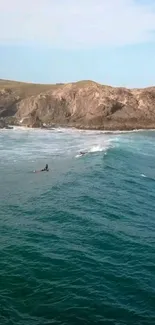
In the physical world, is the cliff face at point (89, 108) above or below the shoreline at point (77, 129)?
above

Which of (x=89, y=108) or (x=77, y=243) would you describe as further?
(x=89, y=108)

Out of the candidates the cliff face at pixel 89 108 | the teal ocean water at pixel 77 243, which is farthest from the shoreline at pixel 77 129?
the teal ocean water at pixel 77 243

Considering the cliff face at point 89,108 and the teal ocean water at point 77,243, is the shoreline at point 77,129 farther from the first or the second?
the teal ocean water at point 77,243

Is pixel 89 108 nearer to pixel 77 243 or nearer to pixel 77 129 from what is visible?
pixel 77 129

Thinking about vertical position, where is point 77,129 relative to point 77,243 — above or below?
above

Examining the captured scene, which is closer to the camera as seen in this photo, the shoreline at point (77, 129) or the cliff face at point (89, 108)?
the shoreline at point (77, 129)

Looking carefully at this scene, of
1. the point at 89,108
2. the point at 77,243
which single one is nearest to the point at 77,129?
the point at 89,108

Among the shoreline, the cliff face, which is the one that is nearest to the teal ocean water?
the shoreline
